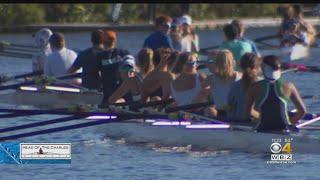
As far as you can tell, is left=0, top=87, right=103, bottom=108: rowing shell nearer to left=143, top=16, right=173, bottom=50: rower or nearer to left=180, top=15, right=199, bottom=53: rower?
left=143, top=16, right=173, bottom=50: rower

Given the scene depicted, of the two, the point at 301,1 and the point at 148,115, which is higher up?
the point at 301,1

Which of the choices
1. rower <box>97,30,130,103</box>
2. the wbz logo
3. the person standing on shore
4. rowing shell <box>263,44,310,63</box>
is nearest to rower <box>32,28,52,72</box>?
the person standing on shore

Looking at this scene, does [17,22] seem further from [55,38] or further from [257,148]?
[257,148]

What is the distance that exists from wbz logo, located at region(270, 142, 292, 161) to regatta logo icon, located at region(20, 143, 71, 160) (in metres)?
2.33

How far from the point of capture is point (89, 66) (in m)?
19.1

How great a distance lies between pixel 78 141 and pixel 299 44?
8.19 metres

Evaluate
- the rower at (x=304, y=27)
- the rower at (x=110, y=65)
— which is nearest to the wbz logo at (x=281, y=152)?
the rower at (x=110, y=65)

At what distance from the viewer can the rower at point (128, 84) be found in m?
17.2

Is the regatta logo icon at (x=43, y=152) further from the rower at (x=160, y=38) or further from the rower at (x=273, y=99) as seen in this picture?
the rower at (x=160, y=38)

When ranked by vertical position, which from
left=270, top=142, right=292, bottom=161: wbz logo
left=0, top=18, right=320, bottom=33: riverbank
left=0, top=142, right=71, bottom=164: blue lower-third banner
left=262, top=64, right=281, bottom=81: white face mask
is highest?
left=0, top=18, right=320, bottom=33: riverbank

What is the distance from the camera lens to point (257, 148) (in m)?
15.2

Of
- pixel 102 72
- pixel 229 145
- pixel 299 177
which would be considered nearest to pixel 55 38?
pixel 102 72

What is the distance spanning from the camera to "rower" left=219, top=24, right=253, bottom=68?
18.4 metres

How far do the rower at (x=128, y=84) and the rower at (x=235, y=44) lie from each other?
1625 millimetres
